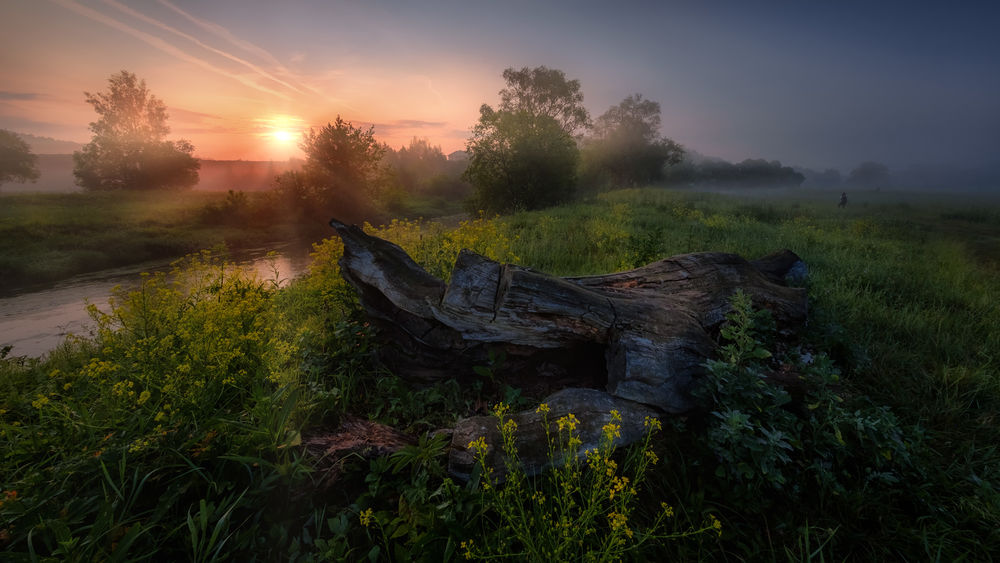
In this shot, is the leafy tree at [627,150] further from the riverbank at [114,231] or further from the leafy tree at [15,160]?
the leafy tree at [15,160]

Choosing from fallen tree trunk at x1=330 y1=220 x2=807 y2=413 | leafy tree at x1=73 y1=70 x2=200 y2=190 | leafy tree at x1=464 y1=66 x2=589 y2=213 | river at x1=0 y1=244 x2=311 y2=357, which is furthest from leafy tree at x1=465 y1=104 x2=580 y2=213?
leafy tree at x1=73 y1=70 x2=200 y2=190

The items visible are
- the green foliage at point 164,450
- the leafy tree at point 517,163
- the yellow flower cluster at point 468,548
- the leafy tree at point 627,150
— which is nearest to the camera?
the yellow flower cluster at point 468,548

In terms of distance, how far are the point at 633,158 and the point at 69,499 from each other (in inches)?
2080

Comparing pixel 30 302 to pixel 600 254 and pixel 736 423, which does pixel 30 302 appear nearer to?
pixel 600 254

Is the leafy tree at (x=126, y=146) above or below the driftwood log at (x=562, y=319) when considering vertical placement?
above

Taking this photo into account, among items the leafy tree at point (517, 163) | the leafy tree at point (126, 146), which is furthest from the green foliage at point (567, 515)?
the leafy tree at point (126, 146)

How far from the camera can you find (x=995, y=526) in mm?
2070

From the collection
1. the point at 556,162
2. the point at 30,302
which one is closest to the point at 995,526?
the point at 30,302

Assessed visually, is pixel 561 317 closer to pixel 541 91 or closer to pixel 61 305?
pixel 61 305

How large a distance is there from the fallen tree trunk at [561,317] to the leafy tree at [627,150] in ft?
143

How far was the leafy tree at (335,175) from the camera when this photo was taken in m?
25.7

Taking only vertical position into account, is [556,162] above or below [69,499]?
above

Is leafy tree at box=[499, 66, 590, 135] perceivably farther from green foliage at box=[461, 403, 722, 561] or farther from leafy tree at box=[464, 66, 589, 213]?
green foliage at box=[461, 403, 722, 561]

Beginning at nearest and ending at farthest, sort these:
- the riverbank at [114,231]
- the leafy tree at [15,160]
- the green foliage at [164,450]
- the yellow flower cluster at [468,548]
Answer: the yellow flower cluster at [468,548] → the green foliage at [164,450] → the riverbank at [114,231] → the leafy tree at [15,160]
